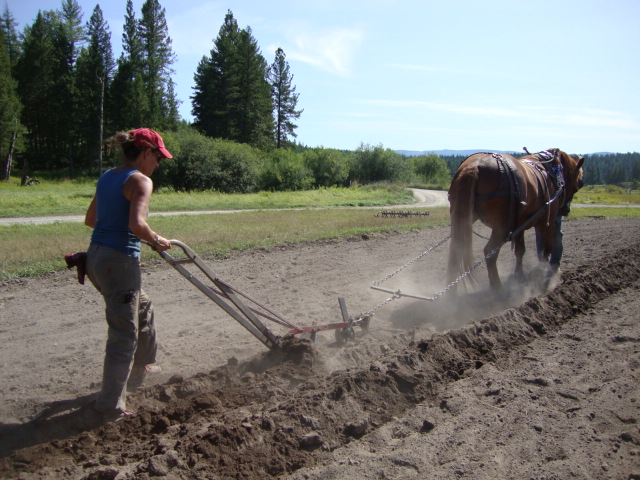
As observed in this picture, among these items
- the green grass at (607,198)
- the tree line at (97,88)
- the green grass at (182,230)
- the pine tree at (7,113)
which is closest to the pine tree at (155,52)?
the tree line at (97,88)

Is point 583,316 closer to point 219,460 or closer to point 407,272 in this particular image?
point 407,272

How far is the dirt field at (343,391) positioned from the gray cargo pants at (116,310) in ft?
0.80

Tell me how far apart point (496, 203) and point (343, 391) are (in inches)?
157

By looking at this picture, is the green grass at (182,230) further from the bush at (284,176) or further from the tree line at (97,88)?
the tree line at (97,88)

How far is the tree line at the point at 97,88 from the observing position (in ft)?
149

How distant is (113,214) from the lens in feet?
11.3

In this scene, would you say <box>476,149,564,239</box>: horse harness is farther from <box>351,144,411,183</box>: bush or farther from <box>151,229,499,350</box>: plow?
<box>351,144,411,183</box>: bush

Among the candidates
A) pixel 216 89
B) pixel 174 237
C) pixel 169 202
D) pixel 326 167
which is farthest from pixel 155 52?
pixel 174 237

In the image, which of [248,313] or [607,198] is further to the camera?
[607,198]

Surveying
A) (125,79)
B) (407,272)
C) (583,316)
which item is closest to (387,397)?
(583,316)

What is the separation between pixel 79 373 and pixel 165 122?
52.1 m

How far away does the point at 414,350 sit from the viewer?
4637 mm

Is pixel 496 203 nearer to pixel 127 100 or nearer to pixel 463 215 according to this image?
pixel 463 215

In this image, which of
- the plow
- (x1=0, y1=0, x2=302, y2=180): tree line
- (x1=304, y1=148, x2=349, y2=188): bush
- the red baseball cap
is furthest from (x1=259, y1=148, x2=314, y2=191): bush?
the red baseball cap
